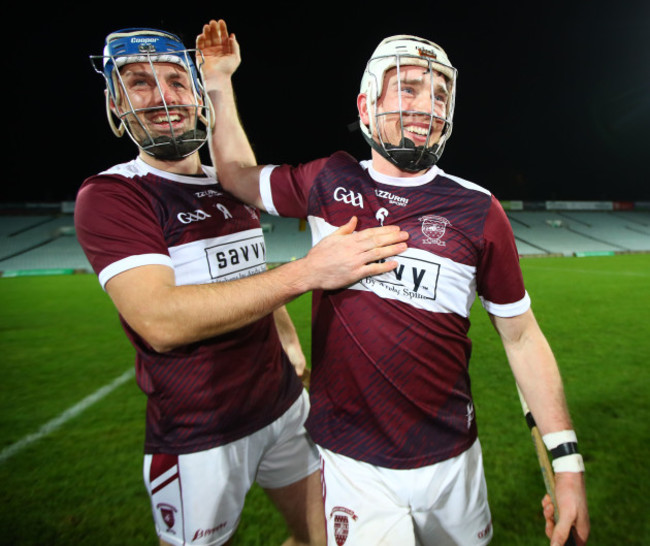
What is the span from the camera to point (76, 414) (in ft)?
12.8

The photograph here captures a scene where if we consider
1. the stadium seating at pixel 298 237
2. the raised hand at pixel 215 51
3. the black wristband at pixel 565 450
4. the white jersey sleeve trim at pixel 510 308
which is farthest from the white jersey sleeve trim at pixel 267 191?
the stadium seating at pixel 298 237

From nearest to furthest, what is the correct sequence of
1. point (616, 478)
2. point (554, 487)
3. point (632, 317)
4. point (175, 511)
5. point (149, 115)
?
point (554, 487), point (175, 511), point (149, 115), point (616, 478), point (632, 317)

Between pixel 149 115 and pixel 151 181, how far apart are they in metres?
0.28

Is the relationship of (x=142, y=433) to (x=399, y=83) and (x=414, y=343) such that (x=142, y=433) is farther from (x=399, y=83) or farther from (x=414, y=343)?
(x=399, y=83)

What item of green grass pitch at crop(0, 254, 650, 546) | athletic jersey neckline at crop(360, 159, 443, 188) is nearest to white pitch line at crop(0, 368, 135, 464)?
green grass pitch at crop(0, 254, 650, 546)

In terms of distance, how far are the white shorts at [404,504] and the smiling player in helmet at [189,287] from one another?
1.62ft

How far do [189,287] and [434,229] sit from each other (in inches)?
34.5

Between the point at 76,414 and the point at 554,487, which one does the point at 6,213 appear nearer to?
the point at 76,414

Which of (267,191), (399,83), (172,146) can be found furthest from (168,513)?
(399,83)

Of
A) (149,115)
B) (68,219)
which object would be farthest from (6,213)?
(149,115)

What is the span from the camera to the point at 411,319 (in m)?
1.44

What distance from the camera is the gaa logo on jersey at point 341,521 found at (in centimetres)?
137

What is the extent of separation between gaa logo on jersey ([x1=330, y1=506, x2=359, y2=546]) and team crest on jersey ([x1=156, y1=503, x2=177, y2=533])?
662 millimetres

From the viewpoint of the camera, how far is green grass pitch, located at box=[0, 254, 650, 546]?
2.39 meters
